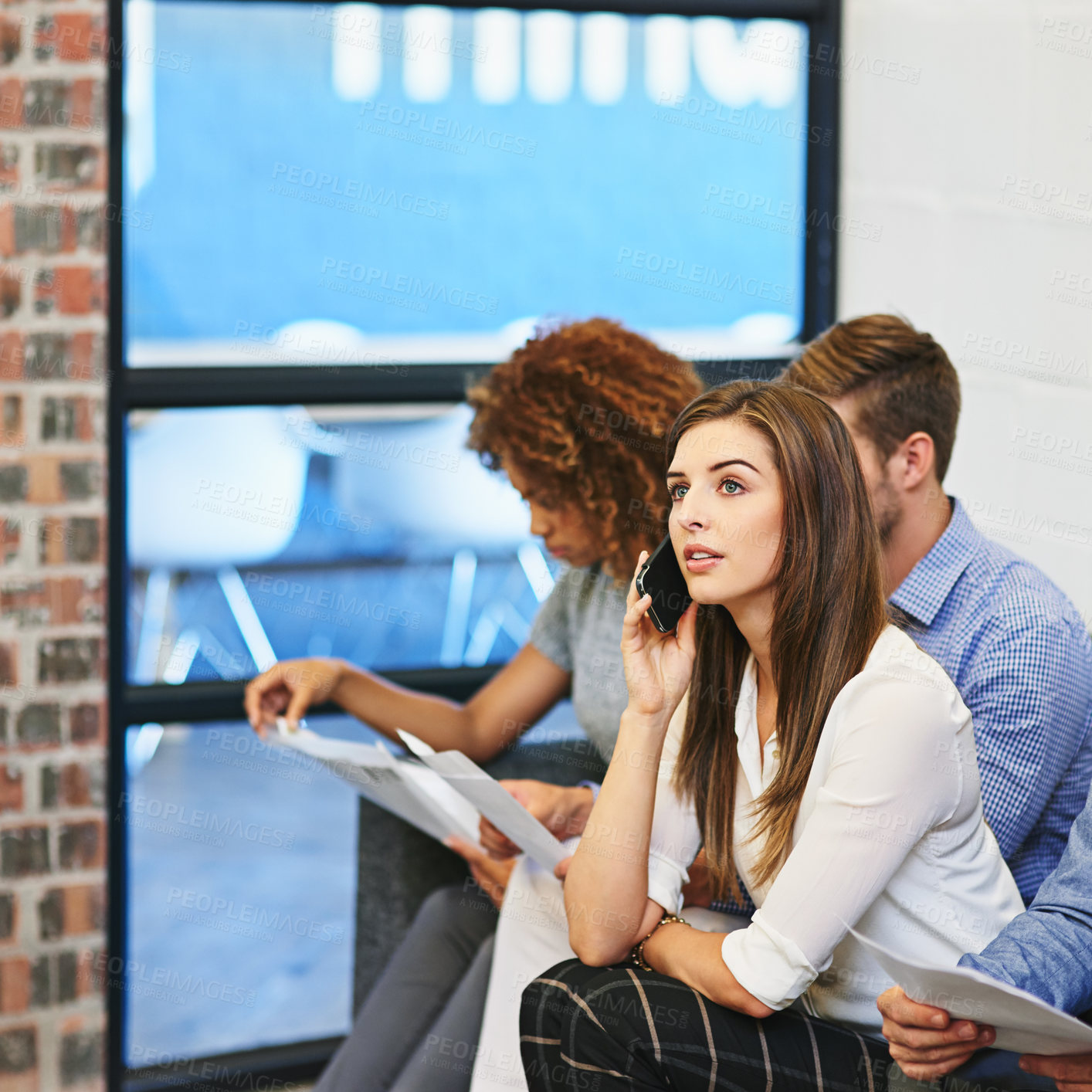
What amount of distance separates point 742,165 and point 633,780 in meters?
1.55

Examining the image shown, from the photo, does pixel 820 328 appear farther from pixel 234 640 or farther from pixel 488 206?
pixel 234 640

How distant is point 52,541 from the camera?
2148 mm

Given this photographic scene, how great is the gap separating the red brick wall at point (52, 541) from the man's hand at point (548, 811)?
0.81m

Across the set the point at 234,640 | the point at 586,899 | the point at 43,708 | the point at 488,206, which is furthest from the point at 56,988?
the point at 488,206

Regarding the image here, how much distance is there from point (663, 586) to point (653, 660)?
0.28 feet

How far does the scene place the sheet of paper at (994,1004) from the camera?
101 cm

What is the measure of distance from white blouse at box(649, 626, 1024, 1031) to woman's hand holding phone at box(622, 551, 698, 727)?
189 millimetres
